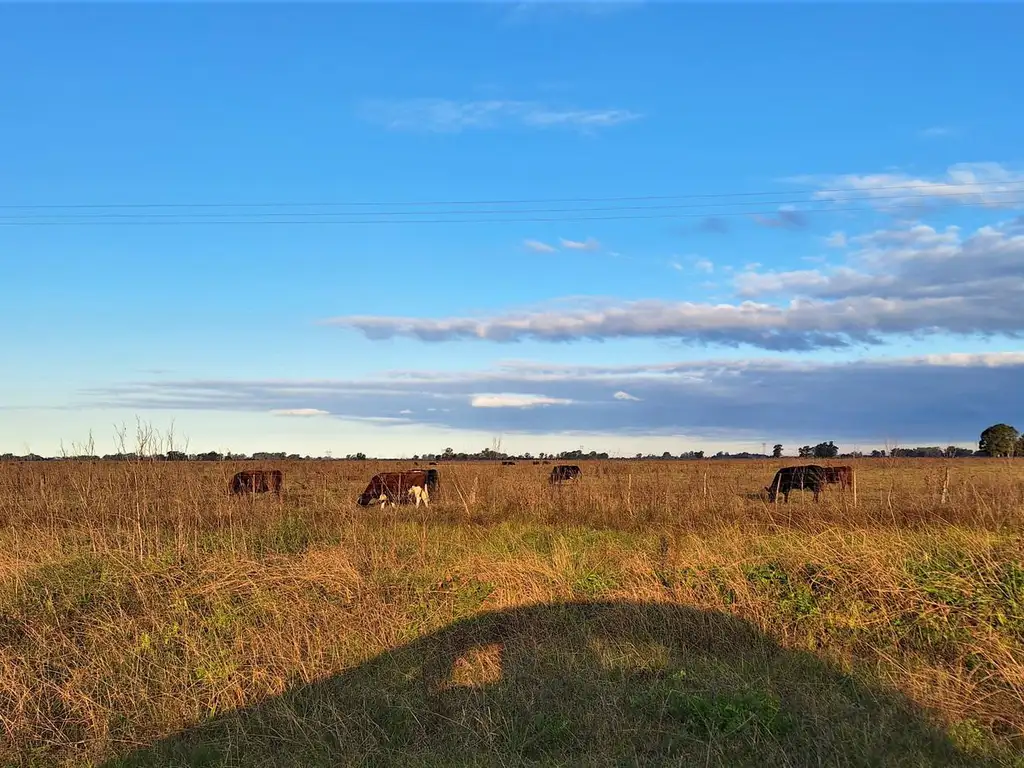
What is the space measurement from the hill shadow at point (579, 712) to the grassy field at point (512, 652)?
0.02 m

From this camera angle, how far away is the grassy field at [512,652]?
525 cm

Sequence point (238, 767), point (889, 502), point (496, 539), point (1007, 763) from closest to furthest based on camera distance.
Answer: point (1007, 763)
point (238, 767)
point (496, 539)
point (889, 502)

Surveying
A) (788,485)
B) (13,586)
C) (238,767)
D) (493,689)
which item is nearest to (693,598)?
(493,689)

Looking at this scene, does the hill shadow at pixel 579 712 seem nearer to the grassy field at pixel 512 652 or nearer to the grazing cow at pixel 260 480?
the grassy field at pixel 512 652

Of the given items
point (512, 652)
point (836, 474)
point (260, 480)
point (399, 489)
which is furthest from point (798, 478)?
point (512, 652)

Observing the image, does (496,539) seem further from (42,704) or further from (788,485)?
(788,485)

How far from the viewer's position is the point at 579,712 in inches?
220

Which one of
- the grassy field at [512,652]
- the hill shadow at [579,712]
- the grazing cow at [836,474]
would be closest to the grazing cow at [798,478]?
the grazing cow at [836,474]

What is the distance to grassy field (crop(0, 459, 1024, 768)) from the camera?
17.2 feet

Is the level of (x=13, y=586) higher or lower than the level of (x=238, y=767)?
higher

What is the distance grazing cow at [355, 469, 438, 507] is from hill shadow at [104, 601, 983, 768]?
1245cm

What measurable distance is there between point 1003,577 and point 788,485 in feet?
56.8

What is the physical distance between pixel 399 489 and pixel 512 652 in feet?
47.5

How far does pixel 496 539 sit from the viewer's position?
483 inches
